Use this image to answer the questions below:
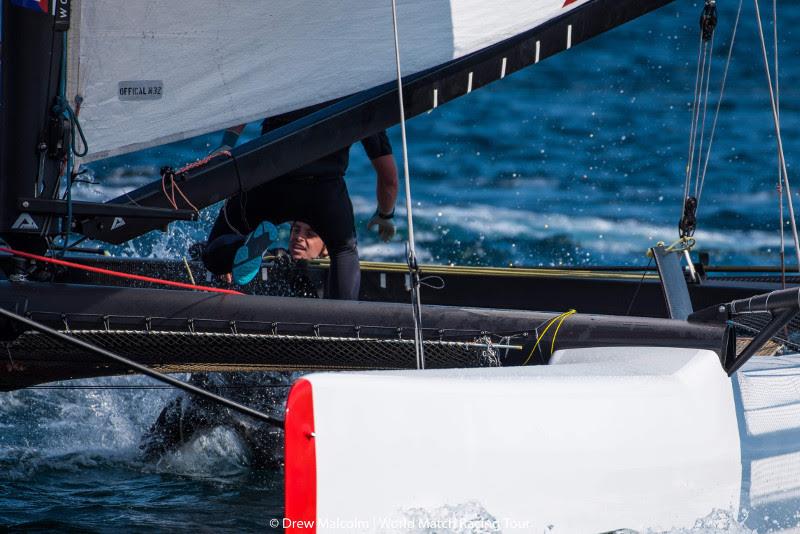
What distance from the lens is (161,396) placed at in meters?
3.74

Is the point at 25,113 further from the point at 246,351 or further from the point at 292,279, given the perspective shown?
the point at 292,279

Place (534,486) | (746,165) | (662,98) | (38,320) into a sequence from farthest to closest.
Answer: (662,98) < (746,165) < (38,320) < (534,486)

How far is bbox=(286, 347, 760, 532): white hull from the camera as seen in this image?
183 centimetres

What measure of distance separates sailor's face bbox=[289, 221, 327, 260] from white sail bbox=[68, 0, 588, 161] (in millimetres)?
1019

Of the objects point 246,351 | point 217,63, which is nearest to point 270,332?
point 246,351

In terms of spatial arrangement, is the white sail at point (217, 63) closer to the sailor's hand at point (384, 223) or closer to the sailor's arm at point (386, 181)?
the sailor's arm at point (386, 181)

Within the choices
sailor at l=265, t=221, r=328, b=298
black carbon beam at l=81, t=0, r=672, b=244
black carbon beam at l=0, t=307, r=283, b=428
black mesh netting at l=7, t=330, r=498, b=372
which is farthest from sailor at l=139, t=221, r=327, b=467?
black carbon beam at l=0, t=307, r=283, b=428

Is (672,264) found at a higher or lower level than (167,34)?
lower

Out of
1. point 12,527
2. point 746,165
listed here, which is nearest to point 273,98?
point 12,527

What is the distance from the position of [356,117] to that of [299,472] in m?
1.25

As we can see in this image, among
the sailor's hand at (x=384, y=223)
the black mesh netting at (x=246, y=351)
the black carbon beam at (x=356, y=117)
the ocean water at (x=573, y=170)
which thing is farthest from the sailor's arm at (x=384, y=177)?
the ocean water at (x=573, y=170)

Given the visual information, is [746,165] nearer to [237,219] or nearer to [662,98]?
[662,98]

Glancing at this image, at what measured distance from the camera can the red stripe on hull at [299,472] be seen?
5.89 feet

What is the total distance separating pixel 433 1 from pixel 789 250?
5252 millimetres
